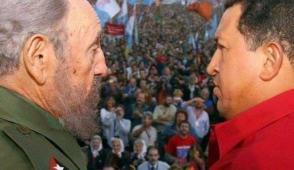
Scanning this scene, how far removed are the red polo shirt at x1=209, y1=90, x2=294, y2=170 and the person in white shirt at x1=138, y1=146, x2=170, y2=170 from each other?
15.8 feet

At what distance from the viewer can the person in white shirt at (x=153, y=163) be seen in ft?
20.1

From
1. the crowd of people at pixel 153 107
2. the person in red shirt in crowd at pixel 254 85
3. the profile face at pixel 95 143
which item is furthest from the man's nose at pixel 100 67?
the profile face at pixel 95 143

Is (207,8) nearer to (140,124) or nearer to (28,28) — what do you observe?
(140,124)

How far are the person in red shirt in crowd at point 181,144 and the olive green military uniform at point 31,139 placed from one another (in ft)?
17.6

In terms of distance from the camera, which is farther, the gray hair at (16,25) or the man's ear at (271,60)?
the man's ear at (271,60)

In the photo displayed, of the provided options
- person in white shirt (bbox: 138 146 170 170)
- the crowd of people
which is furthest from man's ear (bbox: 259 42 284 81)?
person in white shirt (bbox: 138 146 170 170)

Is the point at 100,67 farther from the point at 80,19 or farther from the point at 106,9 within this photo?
the point at 106,9

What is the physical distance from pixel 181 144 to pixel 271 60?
17.8 ft

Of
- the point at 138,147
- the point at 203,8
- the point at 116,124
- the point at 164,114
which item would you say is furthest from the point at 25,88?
the point at 203,8

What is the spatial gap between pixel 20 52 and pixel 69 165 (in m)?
0.23

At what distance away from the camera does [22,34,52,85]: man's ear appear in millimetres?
1087

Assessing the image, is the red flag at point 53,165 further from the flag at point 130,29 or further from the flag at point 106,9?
the flag at point 130,29

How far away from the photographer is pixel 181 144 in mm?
6648

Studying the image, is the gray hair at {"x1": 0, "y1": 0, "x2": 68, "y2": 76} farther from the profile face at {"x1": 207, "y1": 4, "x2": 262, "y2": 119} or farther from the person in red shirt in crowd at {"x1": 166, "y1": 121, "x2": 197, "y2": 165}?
the person in red shirt in crowd at {"x1": 166, "y1": 121, "x2": 197, "y2": 165}
